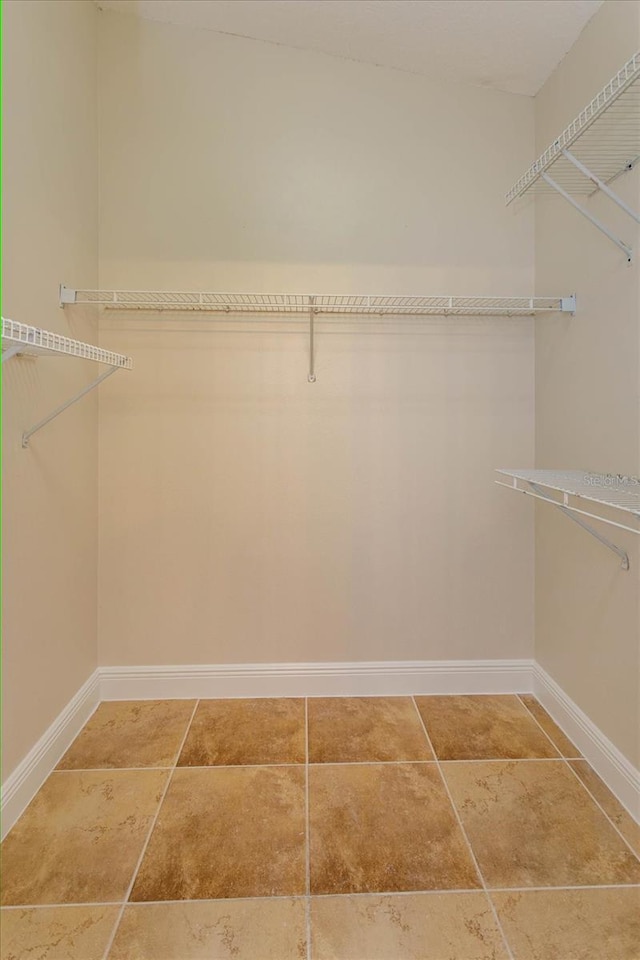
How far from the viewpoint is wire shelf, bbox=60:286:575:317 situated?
72.2 inches

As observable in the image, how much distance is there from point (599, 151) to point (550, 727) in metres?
2.04

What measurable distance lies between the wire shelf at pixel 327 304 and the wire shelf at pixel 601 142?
0.41m

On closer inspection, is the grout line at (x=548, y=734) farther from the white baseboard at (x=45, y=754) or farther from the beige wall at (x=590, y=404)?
the white baseboard at (x=45, y=754)

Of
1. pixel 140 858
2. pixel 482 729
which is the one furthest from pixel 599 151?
pixel 140 858

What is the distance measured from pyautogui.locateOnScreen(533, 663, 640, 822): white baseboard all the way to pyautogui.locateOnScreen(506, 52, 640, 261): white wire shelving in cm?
156

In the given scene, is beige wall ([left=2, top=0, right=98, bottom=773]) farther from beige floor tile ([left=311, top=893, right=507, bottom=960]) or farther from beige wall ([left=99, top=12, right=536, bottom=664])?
beige floor tile ([left=311, top=893, right=507, bottom=960])

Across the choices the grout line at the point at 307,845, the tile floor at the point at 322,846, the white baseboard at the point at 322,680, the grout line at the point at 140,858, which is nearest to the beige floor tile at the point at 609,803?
the tile floor at the point at 322,846

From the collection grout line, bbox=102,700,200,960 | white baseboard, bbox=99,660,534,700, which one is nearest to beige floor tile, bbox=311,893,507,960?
grout line, bbox=102,700,200,960

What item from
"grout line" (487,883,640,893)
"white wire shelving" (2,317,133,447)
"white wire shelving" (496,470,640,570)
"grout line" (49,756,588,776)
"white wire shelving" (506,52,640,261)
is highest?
"white wire shelving" (506,52,640,261)

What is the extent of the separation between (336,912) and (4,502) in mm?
1377

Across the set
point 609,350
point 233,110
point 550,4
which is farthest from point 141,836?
point 550,4

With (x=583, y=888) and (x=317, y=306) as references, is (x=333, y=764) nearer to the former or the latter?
(x=583, y=888)

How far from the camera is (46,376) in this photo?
1.55m

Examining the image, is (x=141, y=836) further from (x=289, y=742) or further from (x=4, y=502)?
(x=4, y=502)
